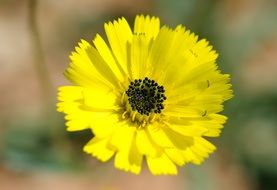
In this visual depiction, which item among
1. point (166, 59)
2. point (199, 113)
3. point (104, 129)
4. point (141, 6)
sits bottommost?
point (104, 129)

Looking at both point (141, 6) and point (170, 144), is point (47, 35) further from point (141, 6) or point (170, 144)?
point (170, 144)

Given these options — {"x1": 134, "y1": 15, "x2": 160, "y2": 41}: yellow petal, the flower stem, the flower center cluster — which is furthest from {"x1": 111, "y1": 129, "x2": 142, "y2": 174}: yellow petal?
the flower stem

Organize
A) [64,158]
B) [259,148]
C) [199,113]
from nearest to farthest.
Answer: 1. [199,113]
2. [64,158]
3. [259,148]

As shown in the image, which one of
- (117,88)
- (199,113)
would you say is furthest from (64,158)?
(199,113)

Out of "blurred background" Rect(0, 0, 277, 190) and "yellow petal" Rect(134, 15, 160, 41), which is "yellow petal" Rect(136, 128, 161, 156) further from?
"blurred background" Rect(0, 0, 277, 190)

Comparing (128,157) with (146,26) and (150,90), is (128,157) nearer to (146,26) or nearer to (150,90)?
(150,90)

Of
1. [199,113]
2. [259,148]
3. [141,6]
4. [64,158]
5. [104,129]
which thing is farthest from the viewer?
[141,6]

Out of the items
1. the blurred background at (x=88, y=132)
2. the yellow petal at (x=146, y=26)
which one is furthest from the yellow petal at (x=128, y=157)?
the blurred background at (x=88, y=132)
